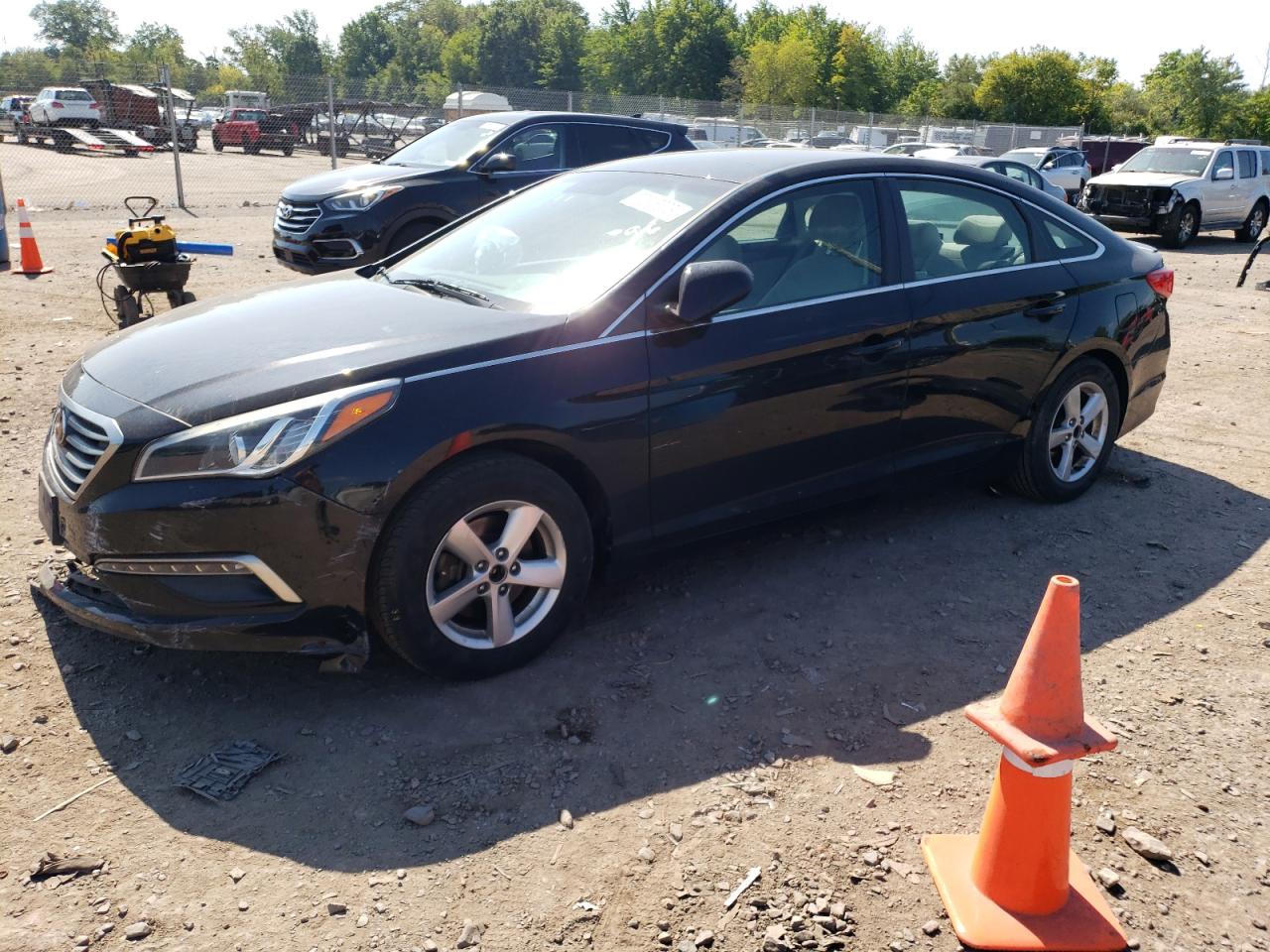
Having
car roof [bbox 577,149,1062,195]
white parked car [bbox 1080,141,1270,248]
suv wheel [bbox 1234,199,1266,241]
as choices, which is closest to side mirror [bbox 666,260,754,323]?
car roof [bbox 577,149,1062,195]

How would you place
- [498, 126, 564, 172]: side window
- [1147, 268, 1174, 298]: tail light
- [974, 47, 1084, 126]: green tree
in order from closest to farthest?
[1147, 268, 1174, 298]: tail light → [498, 126, 564, 172]: side window → [974, 47, 1084, 126]: green tree

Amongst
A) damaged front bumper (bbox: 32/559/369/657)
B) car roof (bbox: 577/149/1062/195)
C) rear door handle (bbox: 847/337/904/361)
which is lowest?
damaged front bumper (bbox: 32/559/369/657)

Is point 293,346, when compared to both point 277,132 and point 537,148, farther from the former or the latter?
point 277,132

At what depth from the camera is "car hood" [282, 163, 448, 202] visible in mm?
9703

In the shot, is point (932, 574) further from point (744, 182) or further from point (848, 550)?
point (744, 182)

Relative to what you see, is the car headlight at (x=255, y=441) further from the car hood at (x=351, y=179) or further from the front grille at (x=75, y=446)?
the car hood at (x=351, y=179)

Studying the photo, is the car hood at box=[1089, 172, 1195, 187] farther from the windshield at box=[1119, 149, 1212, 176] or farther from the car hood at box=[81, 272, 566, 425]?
the car hood at box=[81, 272, 566, 425]

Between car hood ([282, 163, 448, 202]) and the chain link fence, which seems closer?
car hood ([282, 163, 448, 202])

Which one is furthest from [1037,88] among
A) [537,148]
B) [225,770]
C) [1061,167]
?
[225,770]

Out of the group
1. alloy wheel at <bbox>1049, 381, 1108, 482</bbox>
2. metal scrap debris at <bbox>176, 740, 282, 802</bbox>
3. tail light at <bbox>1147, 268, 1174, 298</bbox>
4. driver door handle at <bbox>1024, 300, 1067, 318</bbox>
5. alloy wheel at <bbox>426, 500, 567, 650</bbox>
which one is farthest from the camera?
tail light at <bbox>1147, 268, 1174, 298</bbox>

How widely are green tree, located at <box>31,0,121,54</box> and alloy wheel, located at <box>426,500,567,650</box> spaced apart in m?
130

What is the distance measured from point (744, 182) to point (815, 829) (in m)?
2.50

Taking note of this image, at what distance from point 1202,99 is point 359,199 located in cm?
6209

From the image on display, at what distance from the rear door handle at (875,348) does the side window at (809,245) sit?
0.24 m
